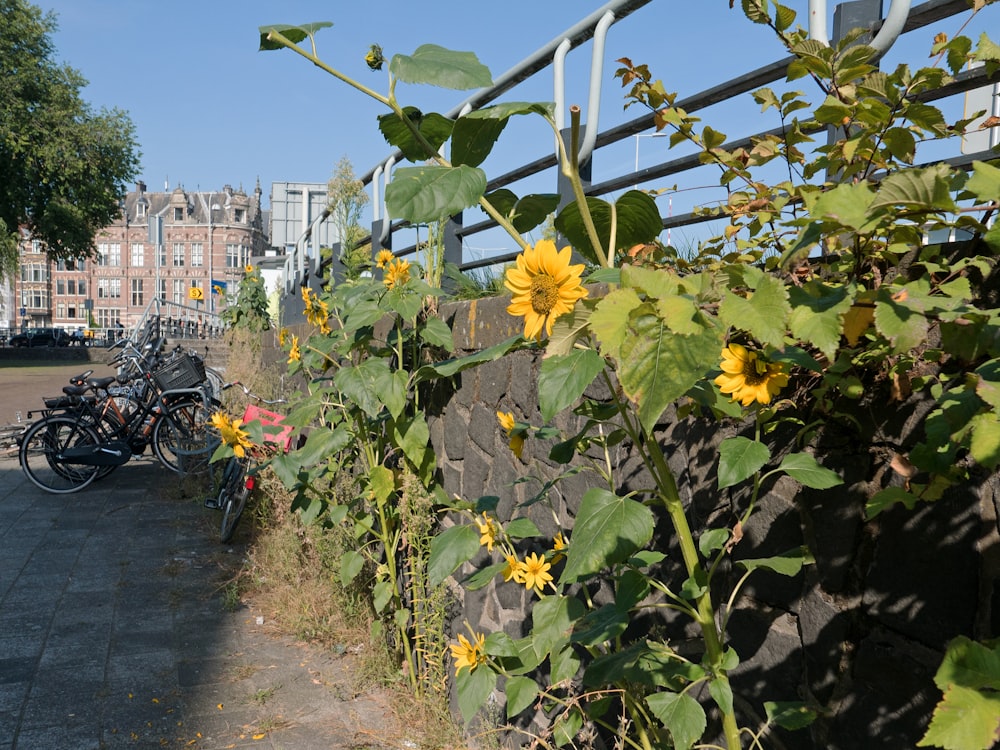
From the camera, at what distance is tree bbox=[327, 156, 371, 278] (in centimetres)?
560

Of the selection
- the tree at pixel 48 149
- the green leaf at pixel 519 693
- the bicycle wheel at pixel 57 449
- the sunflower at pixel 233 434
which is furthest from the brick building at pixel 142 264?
the green leaf at pixel 519 693

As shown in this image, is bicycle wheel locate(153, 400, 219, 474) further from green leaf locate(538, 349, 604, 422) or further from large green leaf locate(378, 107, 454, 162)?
green leaf locate(538, 349, 604, 422)

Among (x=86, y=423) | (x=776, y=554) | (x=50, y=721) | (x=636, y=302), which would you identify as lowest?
A: (x=50, y=721)

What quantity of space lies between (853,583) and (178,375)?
782 centimetres

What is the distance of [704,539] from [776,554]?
0.65 ft

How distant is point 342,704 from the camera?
3430 millimetres

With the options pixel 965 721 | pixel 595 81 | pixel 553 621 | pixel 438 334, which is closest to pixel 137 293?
pixel 438 334

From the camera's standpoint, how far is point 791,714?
137 cm

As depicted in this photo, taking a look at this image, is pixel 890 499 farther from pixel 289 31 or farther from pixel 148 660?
pixel 148 660

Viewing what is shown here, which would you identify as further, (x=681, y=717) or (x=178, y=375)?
(x=178, y=375)

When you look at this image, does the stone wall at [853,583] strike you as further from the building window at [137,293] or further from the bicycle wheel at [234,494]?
the building window at [137,293]

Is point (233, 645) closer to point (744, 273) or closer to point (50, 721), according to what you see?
point (50, 721)

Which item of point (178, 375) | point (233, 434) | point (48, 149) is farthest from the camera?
point (48, 149)

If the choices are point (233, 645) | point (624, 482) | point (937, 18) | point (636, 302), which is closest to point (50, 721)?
point (233, 645)
